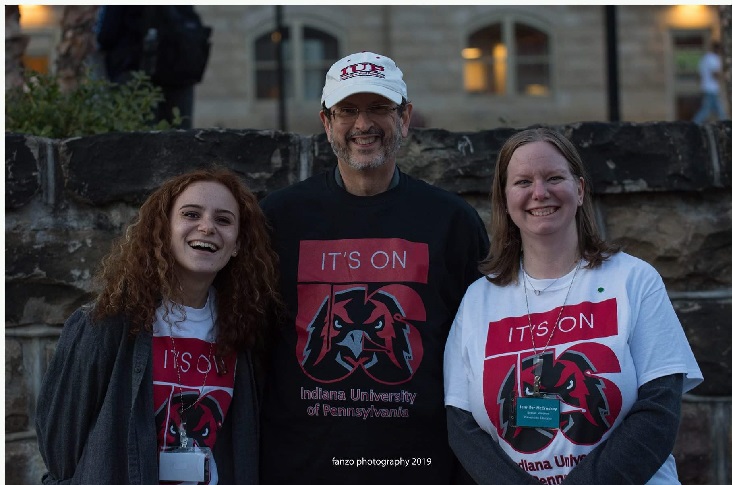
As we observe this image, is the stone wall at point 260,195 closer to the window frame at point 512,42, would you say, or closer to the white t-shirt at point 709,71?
the white t-shirt at point 709,71

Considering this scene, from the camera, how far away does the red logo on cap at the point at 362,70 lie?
3289 millimetres

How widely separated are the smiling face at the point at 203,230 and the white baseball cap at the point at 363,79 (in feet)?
1.60

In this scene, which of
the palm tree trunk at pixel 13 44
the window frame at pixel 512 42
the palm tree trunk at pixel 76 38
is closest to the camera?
the palm tree trunk at pixel 13 44

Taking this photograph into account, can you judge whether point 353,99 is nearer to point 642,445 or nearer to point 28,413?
point 642,445

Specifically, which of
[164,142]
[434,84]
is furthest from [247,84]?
[164,142]

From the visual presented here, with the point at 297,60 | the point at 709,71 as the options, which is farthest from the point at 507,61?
the point at 709,71

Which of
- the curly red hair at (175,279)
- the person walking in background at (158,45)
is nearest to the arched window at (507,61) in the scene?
the person walking in background at (158,45)

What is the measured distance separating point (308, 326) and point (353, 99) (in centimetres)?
75

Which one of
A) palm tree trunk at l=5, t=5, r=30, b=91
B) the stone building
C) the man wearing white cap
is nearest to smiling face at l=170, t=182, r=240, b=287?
the man wearing white cap

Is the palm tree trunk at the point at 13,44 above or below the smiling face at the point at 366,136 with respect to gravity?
above

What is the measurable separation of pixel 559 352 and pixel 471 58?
19.8m

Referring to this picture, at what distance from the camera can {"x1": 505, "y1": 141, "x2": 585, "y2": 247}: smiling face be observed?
2.90 m

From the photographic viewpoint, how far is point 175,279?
3082mm

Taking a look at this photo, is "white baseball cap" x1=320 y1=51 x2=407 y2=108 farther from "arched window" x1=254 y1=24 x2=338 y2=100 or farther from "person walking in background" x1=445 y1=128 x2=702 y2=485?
"arched window" x1=254 y1=24 x2=338 y2=100
